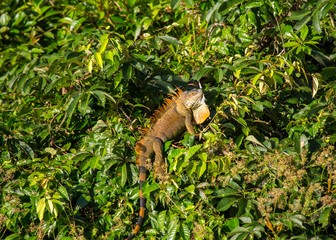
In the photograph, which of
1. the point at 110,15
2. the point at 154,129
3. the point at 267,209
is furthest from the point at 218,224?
the point at 110,15

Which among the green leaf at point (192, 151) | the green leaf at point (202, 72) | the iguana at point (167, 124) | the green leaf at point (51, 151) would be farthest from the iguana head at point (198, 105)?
the green leaf at point (51, 151)

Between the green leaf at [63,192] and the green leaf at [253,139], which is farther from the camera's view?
the green leaf at [253,139]

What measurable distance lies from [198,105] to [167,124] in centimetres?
26

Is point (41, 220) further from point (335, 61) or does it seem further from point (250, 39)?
point (335, 61)

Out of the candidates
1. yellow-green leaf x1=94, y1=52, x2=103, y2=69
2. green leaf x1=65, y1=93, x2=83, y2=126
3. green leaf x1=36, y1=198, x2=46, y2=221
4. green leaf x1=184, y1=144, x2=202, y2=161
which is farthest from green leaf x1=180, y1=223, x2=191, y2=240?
yellow-green leaf x1=94, y1=52, x2=103, y2=69

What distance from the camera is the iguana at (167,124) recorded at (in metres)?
4.90

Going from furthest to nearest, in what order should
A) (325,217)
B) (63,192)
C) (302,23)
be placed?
(302,23), (63,192), (325,217)

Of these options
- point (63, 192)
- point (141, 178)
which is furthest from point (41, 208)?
point (141, 178)

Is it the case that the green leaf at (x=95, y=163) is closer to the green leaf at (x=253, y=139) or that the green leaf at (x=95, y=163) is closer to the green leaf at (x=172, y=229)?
the green leaf at (x=172, y=229)

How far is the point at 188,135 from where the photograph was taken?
5043mm

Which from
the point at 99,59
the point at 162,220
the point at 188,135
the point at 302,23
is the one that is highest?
the point at 302,23

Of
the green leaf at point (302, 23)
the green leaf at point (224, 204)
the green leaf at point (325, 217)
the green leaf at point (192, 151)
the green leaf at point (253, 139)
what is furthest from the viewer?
the green leaf at point (302, 23)

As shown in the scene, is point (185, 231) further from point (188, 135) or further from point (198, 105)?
point (198, 105)

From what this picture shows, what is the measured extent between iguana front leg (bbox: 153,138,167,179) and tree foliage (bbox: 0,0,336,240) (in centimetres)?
6
